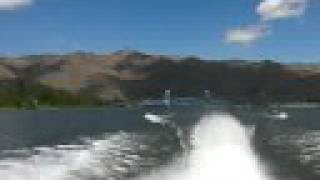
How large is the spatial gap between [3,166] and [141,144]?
693 inches

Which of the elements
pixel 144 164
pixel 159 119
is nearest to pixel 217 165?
pixel 144 164

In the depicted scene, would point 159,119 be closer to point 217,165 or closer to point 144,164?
point 144,164

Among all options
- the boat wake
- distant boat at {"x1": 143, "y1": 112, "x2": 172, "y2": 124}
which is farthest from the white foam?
distant boat at {"x1": 143, "y1": 112, "x2": 172, "y2": 124}

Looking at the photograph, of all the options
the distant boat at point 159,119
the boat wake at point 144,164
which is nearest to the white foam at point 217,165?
the boat wake at point 144,164

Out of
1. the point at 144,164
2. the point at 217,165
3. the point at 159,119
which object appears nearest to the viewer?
the point at 217,165

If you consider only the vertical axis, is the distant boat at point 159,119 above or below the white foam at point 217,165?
above

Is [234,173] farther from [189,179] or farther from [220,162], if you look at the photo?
[220,162]

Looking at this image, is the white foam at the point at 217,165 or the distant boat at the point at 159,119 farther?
the distant boat at the point at 159,119

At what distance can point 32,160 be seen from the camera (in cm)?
3497

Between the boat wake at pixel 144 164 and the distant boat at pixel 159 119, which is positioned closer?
the boat wake at pixel 144 164

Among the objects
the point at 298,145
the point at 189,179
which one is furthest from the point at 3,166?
the point at 298,145

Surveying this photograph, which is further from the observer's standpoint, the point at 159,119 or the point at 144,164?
the point at 159,119

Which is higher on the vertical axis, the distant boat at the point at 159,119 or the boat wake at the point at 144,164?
the distant boat at the point at 159,119

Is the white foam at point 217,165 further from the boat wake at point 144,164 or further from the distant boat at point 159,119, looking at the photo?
the distant boat at point 159,119
